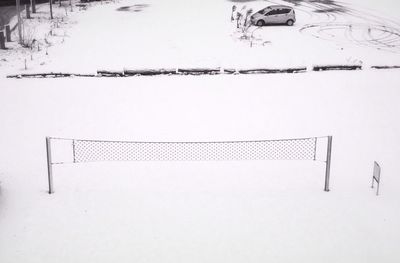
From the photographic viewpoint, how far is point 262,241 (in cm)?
998

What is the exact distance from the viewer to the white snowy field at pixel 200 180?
32.3ft

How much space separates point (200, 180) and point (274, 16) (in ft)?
66.1

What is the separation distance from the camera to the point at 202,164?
13492 mm

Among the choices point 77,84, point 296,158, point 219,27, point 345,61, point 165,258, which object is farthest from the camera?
point 219,27

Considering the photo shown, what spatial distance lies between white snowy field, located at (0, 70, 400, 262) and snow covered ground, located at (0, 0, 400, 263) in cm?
4

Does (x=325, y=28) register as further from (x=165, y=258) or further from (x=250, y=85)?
(x=165, y=258)

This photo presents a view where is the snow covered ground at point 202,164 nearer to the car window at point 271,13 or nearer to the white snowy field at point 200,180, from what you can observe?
the white snowy field at point 200,180

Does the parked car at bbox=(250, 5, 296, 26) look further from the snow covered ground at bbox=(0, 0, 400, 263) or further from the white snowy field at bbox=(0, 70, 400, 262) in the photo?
the white snowy field at bbox=(0, 70, 400, 262)

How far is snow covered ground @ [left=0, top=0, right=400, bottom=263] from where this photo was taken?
9945mm

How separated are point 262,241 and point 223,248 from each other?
0.82 m

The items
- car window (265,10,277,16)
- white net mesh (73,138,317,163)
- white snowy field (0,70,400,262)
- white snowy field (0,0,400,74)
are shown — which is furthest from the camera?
car window (265,10,277,16)

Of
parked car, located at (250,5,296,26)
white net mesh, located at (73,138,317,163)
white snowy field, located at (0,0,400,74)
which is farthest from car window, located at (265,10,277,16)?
white net mesh, located at (73,138,317,163)

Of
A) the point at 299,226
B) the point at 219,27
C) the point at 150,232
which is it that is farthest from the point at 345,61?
the point at 150,232

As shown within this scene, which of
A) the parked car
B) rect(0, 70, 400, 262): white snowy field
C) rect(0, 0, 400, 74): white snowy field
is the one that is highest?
the parked car
